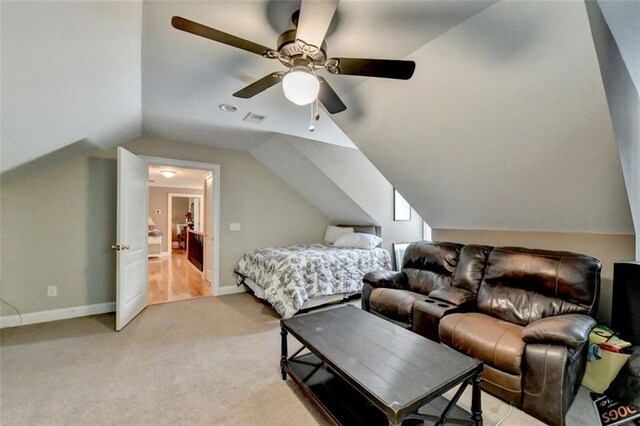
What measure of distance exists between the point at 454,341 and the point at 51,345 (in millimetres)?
3702

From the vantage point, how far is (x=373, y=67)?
152 centimetres

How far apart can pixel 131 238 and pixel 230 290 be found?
1.71 meters

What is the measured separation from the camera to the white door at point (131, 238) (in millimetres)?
3043

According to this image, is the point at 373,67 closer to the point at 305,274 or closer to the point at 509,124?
the point at 509,124

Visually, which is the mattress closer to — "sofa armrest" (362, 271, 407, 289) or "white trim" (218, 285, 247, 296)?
"white trim" (218, 285, 247, 296)

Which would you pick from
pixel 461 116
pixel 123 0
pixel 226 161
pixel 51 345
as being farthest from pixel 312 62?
pixel 51 345

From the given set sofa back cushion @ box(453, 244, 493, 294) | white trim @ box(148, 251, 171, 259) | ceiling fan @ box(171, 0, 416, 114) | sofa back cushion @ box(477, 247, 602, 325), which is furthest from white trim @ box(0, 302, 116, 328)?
white trim @ box(148, 251, 171, 259)

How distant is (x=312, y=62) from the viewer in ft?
5.27

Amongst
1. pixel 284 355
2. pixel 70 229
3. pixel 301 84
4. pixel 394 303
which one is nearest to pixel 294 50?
pixel 301 84

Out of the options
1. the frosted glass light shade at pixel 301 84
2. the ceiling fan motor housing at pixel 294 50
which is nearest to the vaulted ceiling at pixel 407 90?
the ceiling fan motor housing at pixel 294 50

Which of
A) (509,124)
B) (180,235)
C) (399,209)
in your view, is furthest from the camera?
(180,235)

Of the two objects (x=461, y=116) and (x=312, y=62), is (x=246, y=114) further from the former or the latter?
(x=461, y=116)

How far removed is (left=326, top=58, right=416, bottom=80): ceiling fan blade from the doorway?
3288mm

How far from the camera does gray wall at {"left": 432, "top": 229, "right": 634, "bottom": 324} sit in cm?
227
